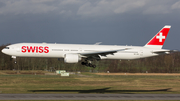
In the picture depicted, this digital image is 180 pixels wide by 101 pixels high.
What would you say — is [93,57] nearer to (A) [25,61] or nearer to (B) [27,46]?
(B) [27,46]

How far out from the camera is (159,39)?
58.3 m

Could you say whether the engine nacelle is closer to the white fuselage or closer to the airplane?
the airplane

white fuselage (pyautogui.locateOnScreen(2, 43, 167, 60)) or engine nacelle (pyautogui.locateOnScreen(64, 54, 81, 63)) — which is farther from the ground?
white fuselage (pyautogui.locateOnScreen(2, 43, 167, 60))

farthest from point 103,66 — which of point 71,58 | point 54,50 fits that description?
point 71,58

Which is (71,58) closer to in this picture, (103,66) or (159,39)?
(159,39)

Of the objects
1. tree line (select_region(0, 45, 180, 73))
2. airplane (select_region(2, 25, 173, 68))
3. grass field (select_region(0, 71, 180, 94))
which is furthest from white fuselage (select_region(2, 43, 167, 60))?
tree line (select_region(0, 45, 180, 73))

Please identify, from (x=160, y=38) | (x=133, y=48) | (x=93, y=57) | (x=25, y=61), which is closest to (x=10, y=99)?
(x=93, y=57)

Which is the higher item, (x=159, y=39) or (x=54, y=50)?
(x=159, y=39)

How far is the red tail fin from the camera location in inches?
2270

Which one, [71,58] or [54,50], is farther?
[54,50]

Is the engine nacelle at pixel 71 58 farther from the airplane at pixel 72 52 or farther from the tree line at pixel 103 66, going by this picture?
the tree line at pixel 103 66

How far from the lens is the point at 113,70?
118m

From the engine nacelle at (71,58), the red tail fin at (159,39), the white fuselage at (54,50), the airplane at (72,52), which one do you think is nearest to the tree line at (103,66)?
the red tail fin at (159,39)

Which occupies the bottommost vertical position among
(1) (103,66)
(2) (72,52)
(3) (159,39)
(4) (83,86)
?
(4) (83,86)
